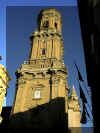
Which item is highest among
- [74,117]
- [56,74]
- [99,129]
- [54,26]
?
[54,26]

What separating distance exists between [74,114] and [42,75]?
13573mm

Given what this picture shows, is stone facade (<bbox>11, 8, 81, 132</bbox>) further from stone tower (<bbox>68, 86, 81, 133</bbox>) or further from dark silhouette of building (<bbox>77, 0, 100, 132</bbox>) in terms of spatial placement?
dark silhouette of building (<bbox>77, 0, 100, 132</bbox>)

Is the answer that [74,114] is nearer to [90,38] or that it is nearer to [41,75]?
[41,75]

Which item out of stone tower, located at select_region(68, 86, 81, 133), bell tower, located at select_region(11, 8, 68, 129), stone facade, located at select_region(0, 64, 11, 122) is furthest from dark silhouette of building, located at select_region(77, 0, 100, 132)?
stone tower, located at select_region(68, 86, 81, 133)

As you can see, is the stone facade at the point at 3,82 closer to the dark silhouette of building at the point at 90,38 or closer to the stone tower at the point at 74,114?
the stone tower at the point at 74,114

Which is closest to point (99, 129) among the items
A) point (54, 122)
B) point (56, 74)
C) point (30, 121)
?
point (54, 122)

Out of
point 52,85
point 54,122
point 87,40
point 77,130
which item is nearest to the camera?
point 87,40

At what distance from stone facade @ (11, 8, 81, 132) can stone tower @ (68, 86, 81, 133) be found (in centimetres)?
806

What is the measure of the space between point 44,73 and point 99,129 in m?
18.1

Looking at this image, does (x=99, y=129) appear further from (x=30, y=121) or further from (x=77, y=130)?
(x=77, y=130)

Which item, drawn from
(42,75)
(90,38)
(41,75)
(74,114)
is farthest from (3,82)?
(90,38)

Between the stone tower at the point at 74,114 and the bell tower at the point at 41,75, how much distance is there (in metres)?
8.08

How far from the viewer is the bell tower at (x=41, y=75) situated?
26712mm

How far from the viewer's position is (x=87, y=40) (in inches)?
530
